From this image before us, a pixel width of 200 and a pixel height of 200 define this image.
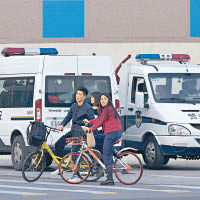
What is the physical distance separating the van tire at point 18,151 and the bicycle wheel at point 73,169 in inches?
133

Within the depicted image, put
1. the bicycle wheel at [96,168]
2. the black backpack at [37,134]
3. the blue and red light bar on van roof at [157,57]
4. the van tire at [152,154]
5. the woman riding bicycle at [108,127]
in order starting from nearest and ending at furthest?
the woman riding bicycle at [108,127], the bicycle wheel at [96,168], the black backpack at [37,134], the van tire at [152,154], the blue and red light bar on van roof at [157,57]

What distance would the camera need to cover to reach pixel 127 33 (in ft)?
117

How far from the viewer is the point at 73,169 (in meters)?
15.8

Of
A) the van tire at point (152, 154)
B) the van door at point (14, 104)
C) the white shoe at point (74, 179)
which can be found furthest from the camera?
the van tire at point (152, 154)

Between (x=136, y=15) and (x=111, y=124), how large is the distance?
66.6 ft

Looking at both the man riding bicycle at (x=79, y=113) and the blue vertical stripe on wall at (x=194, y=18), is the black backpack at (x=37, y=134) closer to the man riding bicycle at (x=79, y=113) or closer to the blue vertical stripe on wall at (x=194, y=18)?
the man riding bicycle at (x=79, y=113)

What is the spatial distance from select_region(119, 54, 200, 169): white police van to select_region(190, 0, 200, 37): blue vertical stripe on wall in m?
13.9

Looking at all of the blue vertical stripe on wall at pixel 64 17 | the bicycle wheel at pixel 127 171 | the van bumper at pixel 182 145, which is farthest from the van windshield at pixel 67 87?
the blue vertical stripe on wall at pixel 64 17

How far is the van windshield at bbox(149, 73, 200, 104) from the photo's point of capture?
2017 centimetres

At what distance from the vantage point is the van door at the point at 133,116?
20672 millimetres

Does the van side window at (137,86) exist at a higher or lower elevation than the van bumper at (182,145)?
higher

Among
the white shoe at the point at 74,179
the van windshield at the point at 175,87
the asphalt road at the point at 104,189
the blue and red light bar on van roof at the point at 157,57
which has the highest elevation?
the blue and red light bar on van roof at the point at 157,57

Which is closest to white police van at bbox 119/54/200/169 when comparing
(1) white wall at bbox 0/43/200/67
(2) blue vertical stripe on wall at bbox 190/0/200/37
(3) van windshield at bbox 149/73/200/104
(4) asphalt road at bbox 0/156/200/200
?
(3) van windshield at bbox 149/73/200/104

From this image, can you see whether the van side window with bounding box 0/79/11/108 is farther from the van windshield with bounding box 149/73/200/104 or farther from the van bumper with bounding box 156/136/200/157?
the van bumper with bounding box 156/136/200/157
